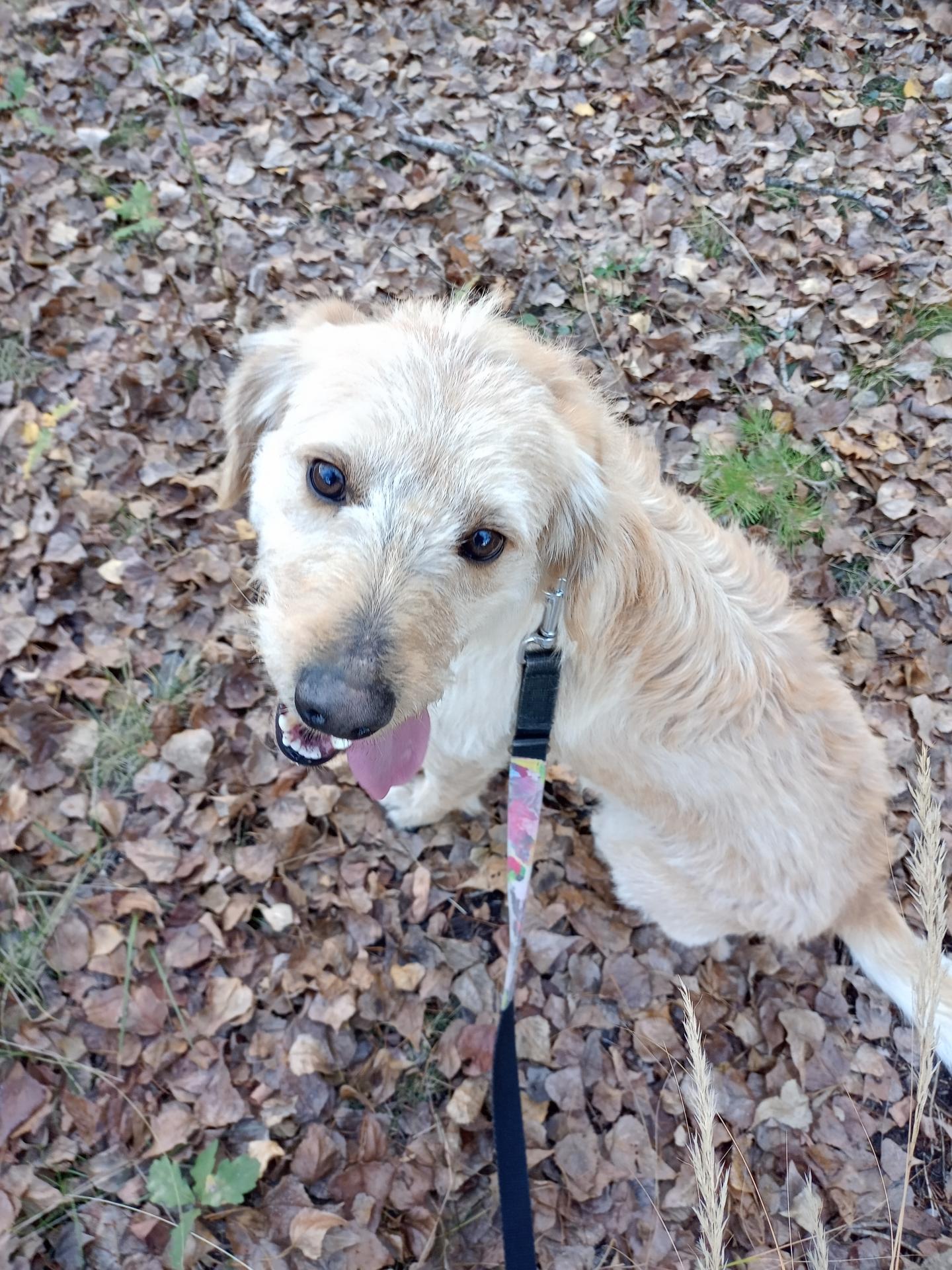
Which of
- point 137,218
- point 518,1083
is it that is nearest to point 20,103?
point 137,218

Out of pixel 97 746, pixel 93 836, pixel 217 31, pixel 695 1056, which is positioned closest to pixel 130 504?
pixel 97 746

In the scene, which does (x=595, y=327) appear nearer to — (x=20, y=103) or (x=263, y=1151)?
(x=20, y=103)

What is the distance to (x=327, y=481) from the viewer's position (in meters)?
2.06

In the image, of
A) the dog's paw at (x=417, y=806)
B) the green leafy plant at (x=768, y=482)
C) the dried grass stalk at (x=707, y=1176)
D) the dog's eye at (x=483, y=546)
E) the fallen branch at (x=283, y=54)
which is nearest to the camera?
the dried grass stalk at (x=707, y=1176)

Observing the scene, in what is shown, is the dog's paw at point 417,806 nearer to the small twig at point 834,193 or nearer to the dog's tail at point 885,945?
the dog's tail at point 885,945

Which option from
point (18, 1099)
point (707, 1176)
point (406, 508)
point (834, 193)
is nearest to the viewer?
point (707, 1176)

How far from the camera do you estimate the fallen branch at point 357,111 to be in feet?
Answer: 16.1

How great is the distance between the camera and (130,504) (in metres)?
3.71

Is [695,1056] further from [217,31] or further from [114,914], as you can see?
[217,31]

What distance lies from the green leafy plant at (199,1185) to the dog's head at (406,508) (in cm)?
155

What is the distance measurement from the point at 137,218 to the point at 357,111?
1.76m

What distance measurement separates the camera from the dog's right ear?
7.79 feet

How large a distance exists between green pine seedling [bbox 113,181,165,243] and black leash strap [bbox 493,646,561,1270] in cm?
396

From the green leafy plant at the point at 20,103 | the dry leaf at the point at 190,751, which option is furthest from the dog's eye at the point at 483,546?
the green leafy plant at the point at 20,103
